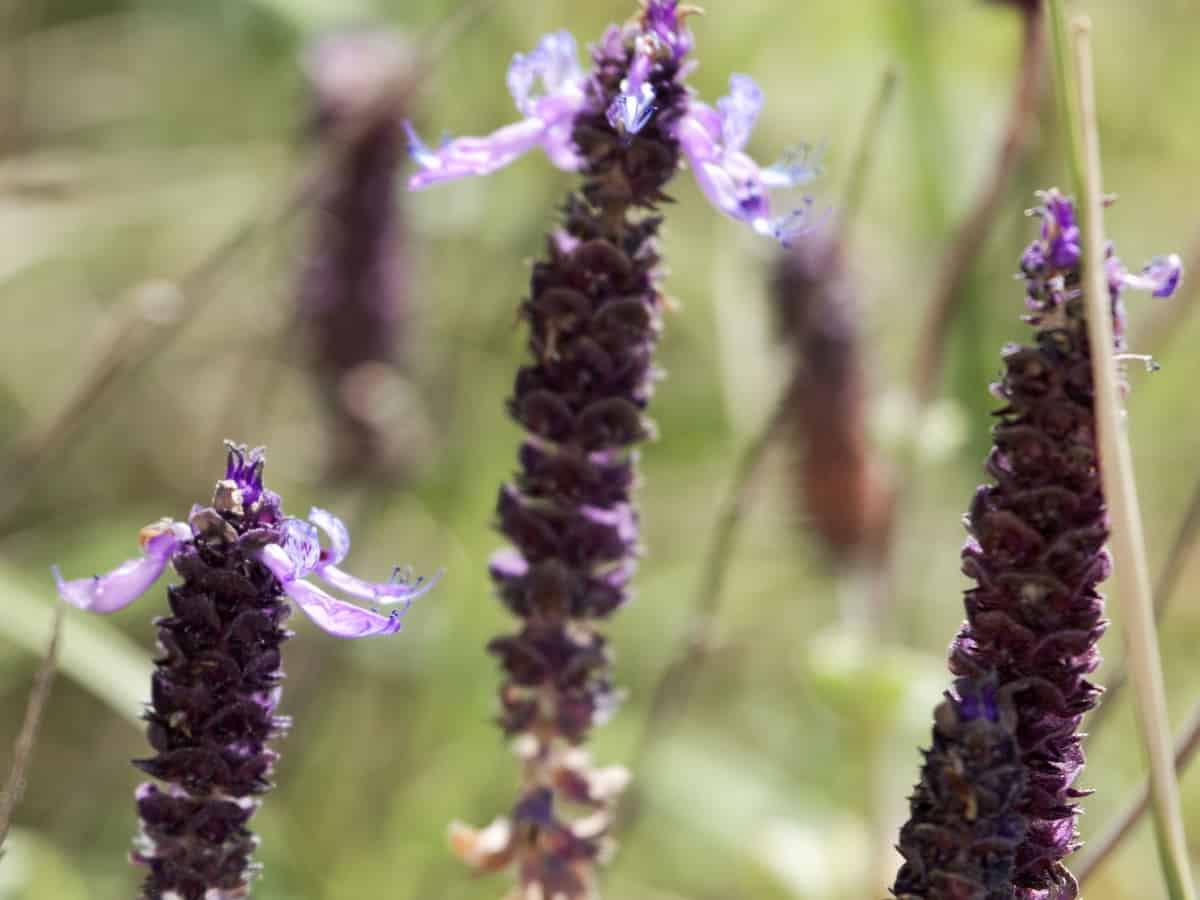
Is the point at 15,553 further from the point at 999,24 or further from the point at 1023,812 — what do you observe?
the point at 1023,812

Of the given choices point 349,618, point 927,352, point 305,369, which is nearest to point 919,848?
point 349,618

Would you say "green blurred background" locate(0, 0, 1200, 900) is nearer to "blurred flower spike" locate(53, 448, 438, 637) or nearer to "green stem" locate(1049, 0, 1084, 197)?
"blurred flower spike" locate(53, 448, 438, 637)

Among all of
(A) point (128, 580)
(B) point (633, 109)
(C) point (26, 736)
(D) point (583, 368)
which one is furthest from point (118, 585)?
(B) point (633, 109)

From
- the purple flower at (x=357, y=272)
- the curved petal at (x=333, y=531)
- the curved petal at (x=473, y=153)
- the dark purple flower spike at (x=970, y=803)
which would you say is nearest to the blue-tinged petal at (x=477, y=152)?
the curved petal at (x=473, y=153)

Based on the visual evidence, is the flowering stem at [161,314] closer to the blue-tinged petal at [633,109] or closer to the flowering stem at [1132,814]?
the blue-tinged petal at [633,109]

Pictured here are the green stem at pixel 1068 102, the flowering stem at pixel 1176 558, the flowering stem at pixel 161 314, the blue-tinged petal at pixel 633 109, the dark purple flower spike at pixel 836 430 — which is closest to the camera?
the green stem at pixel 1068 102

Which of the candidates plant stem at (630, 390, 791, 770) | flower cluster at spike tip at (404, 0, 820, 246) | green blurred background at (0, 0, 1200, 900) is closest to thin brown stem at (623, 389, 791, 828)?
plant stem at (630, 390, 791, 770)
